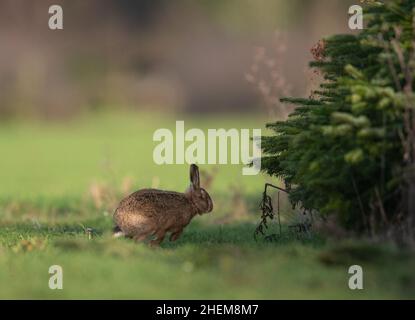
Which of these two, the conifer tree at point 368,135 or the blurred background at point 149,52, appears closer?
the conifer tree at point 368,135

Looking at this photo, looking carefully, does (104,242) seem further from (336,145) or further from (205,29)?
(205,29)

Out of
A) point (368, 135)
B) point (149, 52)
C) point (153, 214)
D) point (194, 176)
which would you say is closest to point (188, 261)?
point (153, 214)

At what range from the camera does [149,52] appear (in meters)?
45.5

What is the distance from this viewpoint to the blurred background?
41.5 meters

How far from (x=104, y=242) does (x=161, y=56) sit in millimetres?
35299

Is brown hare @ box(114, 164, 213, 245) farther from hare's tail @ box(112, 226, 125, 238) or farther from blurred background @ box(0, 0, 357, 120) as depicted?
blurred background @ box(0, 0, 357, 120)

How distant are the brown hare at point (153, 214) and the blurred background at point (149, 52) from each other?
25806 mm

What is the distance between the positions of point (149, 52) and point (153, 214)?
34802 mm

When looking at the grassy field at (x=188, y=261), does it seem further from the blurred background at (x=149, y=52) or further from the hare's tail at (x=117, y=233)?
the blurred background at (x=149, y=52)

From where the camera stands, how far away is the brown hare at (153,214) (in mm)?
11115

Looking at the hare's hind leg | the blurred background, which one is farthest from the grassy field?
the blurred background

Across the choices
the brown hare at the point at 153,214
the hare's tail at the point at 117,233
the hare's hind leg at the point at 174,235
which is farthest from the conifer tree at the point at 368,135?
the hare's tail at the point at 117,233

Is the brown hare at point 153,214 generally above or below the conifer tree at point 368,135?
below

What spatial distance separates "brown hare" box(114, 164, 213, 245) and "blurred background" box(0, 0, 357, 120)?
25.8 m
